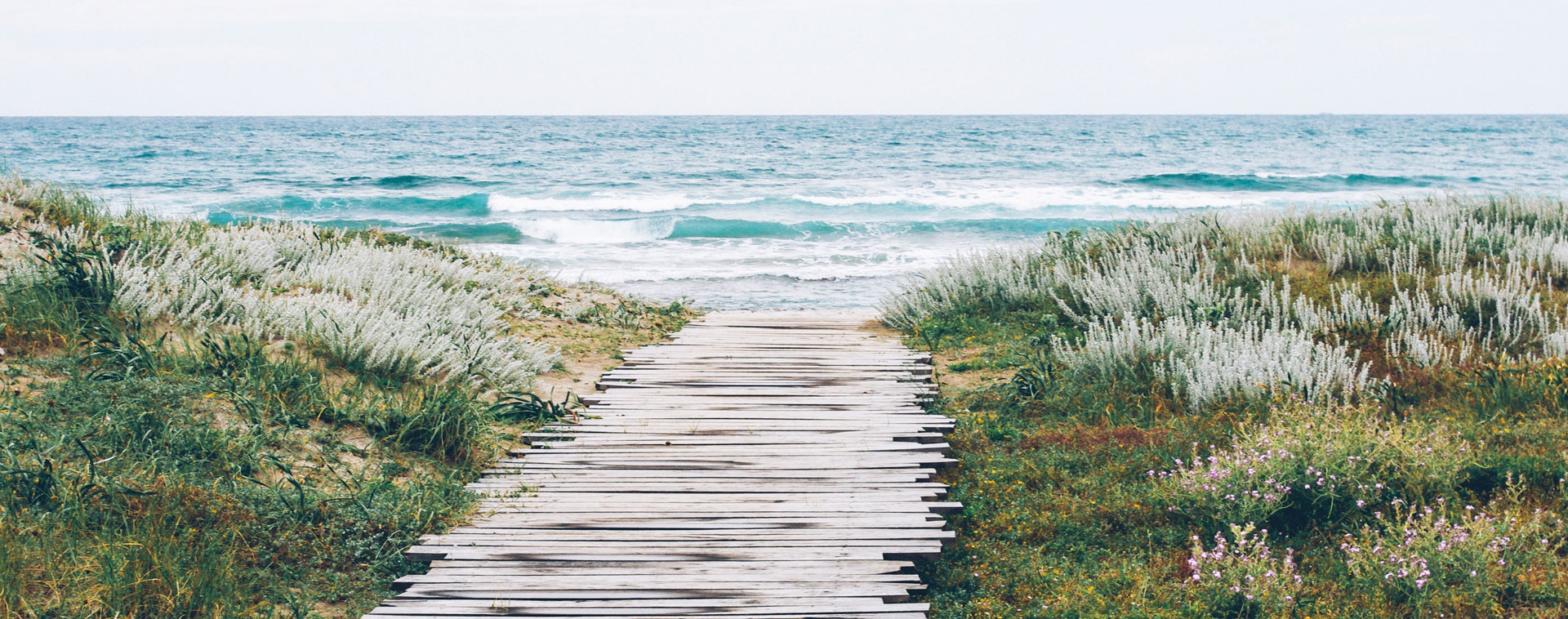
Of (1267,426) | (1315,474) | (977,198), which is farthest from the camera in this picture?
(977,198)

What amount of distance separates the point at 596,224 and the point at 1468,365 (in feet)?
76.6

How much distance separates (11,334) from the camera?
19.7 ft

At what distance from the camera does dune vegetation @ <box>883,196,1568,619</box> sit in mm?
4180

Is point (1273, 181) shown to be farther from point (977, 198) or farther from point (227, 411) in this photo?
point (227, 411)

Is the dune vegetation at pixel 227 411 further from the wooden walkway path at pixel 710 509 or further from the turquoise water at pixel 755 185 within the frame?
the turquoise water at pixel 755 185

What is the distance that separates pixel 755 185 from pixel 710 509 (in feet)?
104

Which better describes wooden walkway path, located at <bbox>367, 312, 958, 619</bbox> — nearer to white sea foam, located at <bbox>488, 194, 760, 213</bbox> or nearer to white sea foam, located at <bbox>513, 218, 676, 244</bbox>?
white sea foam, located at <bbox>513, 218, 676, 244</bbox>

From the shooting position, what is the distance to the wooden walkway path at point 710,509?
405 centimetres

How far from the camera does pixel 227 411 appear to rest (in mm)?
5586

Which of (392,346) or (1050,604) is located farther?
(392,346)

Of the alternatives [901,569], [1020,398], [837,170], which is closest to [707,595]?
[901,569]

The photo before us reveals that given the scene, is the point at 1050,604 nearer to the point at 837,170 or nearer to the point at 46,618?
the point at 46,618

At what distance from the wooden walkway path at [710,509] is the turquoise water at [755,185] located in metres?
6.58

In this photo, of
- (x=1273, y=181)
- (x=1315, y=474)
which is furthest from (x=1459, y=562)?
(x=1273, y=181)
